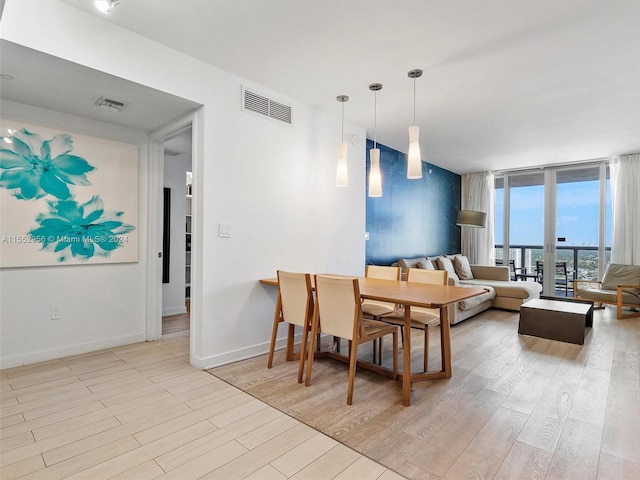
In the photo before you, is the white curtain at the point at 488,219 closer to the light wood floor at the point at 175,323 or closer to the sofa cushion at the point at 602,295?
the sofa cushion at the point at 602,295

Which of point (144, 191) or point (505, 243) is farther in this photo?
point (505, 243)

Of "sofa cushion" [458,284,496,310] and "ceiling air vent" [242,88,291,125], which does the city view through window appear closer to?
"sofa cushion" [458,284,496,310]

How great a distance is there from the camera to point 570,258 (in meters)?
6.57

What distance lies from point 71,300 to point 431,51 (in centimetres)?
393

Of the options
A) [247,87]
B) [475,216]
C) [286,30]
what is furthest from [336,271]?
[475,216]

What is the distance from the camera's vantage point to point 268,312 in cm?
345

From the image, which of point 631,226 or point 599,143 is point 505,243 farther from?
point 599,143

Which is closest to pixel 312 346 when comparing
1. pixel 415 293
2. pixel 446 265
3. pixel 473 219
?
pixel 415 293

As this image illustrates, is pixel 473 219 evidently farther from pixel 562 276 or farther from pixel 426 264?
pixel 562 276

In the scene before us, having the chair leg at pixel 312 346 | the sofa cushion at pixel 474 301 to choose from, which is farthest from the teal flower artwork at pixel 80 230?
the sofa cushion at pixel 474 301

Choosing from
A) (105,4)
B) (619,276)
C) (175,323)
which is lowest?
(175,323)

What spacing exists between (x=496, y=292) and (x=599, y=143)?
9.01 feet

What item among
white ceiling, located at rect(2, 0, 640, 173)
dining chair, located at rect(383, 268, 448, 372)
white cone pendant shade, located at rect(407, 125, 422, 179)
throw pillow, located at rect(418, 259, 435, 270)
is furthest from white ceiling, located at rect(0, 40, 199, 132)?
throw pillow, located at rect(418, 259, 435, 270)

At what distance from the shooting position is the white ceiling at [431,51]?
2231 mm
